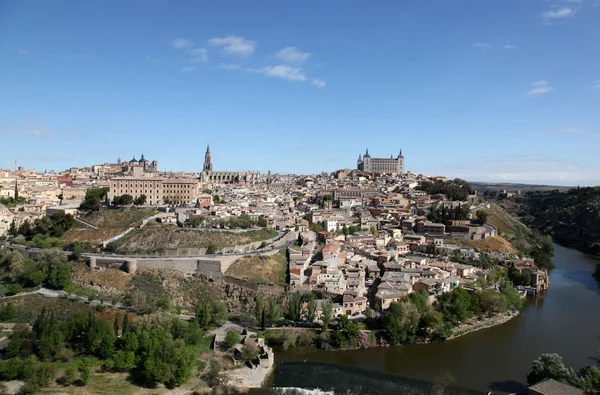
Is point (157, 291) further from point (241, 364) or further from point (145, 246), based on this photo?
point (241, 364)

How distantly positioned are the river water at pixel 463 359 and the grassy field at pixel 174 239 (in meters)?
9.96

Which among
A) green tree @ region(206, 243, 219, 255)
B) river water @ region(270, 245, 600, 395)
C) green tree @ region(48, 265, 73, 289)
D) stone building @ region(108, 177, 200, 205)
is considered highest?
stone building @ region(108, 177, 200, 205)

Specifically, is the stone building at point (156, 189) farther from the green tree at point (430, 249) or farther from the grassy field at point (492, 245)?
the grassy field at point (492, 245)

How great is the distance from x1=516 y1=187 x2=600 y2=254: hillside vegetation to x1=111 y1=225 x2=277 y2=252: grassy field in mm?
32264

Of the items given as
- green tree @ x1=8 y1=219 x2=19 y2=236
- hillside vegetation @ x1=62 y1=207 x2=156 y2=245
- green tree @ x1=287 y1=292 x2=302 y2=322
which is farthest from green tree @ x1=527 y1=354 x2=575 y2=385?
green tree @ x1=8 y1=219 x2=19 y2=236

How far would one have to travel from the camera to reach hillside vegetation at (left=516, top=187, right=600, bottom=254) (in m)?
43.9

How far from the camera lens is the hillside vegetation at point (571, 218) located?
43938 mm

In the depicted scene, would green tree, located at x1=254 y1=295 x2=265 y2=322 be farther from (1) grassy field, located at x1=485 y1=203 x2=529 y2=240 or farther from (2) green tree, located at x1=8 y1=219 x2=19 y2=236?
(1) grassy field, located at x1=485 y1=203 x2=529 y2=240

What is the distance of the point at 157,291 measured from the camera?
21312 mm

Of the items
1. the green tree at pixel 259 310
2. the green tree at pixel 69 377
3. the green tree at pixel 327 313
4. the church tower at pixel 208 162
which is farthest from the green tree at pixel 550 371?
the church tower at pixel 208 162

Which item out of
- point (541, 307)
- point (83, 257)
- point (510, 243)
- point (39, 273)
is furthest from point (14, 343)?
point (510, 243)

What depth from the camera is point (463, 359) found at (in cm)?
1686

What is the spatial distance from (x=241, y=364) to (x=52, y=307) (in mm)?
8778

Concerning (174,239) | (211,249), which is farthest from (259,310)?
(174,239)
